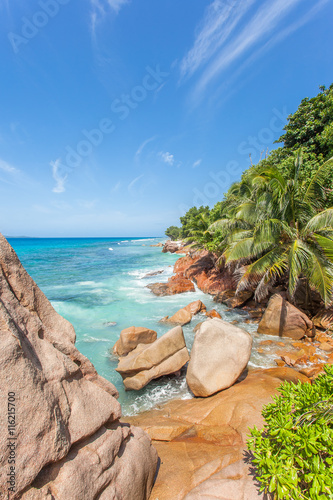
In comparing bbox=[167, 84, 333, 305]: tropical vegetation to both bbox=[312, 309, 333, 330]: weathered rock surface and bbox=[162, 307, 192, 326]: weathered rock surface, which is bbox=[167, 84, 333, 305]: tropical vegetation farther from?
bbox=[162, 307, 192, 326]: weathered rock surface

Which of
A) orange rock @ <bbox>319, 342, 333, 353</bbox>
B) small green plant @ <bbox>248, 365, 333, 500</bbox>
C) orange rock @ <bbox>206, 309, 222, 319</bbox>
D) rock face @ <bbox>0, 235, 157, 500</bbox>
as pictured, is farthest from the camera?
orange rock @ <bbox>206, 309, 222, 319</bbox>

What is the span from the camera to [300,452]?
221 cm

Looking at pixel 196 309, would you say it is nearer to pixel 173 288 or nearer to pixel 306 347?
pixel 173 288

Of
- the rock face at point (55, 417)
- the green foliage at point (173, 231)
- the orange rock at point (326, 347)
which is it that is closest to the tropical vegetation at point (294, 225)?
the orange rock at point (326, 347)

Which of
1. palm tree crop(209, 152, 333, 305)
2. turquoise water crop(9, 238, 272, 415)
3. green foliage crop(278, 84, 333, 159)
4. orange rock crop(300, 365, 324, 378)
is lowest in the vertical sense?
turquoise water crop(9, 238, 272, 415)

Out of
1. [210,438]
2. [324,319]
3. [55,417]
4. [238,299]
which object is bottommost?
[238,299]

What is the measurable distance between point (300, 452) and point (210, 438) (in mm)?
2452

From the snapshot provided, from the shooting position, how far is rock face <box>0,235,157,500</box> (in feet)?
7.03

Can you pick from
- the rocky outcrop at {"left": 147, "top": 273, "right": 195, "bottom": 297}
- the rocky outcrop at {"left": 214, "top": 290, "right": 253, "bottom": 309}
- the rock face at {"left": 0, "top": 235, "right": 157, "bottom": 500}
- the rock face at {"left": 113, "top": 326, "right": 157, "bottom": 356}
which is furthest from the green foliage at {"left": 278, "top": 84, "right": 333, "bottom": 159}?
the rock face at {"left": 0, "top": 235, "right": 157, "bottom": 500}

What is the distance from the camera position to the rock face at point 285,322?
835 cm

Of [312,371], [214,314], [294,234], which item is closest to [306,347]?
[312,371]

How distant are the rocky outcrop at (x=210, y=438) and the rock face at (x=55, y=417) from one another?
1.61 ft

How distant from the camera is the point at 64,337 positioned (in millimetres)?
3256

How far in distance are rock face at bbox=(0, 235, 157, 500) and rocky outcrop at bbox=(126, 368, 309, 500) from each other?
0.49 meters
